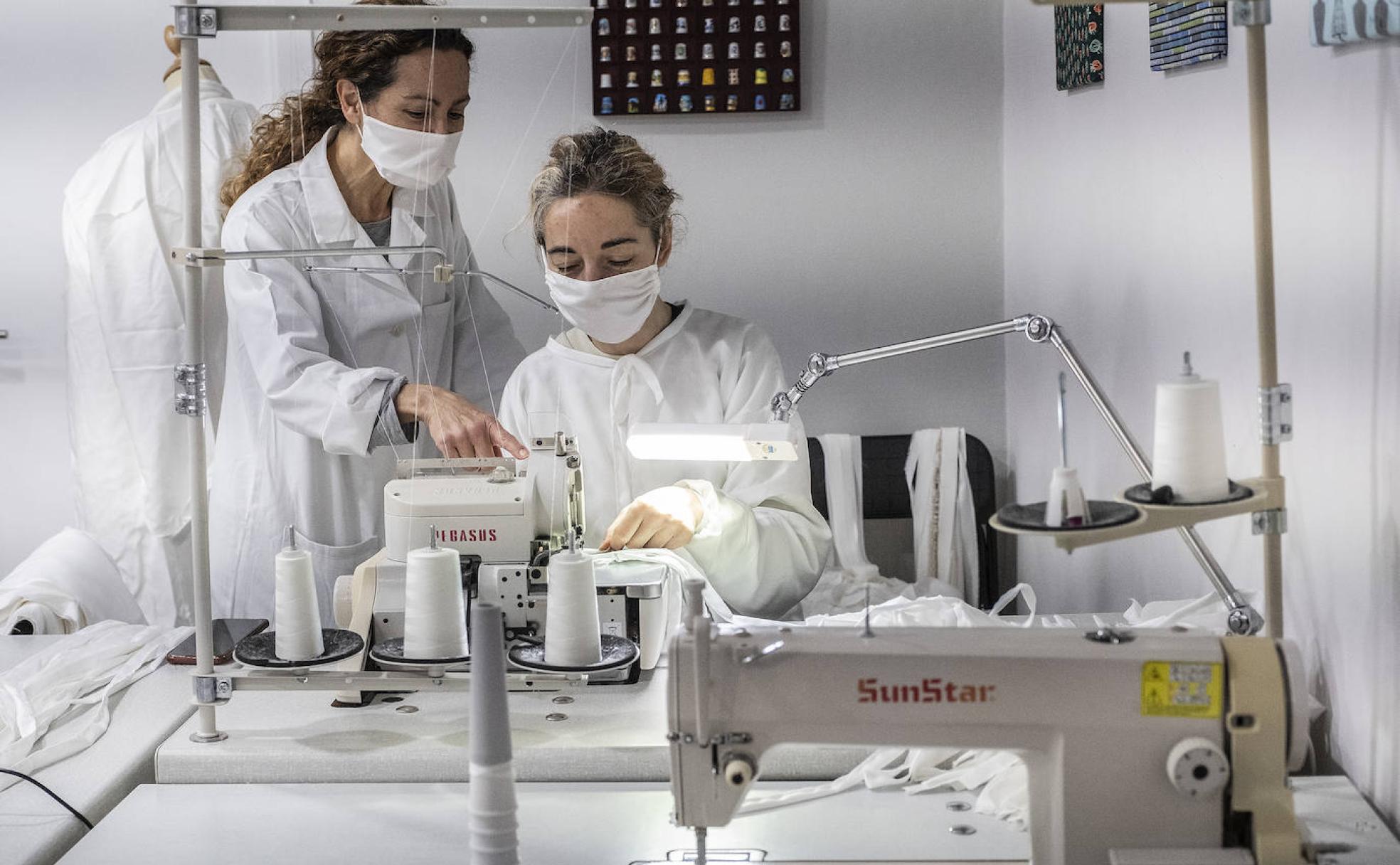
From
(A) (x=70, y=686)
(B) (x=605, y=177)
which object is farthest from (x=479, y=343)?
(A) (x=70, y=686)

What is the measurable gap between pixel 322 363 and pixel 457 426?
1.00ft

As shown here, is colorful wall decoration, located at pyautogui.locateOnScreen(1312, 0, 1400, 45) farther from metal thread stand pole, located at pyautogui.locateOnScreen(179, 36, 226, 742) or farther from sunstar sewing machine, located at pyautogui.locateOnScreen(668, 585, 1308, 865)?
metal thread stand pole, located at pyautogui.locateOnScreen(179, 36, 226, 742)

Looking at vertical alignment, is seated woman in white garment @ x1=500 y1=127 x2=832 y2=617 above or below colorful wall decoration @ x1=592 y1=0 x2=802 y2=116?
below

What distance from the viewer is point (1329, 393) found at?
4.64 ft

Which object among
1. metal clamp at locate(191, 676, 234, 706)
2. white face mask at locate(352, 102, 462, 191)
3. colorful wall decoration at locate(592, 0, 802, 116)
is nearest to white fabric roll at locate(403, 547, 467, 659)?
metal clamp at locate(191, 676, 234, 706)

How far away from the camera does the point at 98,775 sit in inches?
59.0

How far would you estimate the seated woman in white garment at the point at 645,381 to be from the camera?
2.16 m

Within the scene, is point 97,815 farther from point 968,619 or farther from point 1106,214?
point 1106,214

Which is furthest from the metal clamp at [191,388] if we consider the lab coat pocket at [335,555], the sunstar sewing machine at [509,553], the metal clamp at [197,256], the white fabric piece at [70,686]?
the lab coat pocket at [335,555]

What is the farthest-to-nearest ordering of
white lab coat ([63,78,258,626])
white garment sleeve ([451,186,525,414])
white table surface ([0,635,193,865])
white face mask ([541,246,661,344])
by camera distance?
white lab coat ([63,78,258,626])
white garment sleeve ([451,186,525,414])
white face mask ([541,246,661,344])
white table surface ([0,635,193,865])

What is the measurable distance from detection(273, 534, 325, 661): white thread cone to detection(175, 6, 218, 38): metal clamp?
618 mm

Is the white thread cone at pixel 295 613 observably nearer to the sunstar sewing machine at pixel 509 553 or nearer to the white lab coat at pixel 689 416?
the sunstar sewing machine at pixel 509 553

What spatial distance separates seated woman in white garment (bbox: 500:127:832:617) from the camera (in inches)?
85.0

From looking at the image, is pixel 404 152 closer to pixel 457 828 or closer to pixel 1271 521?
pixel 457 828
